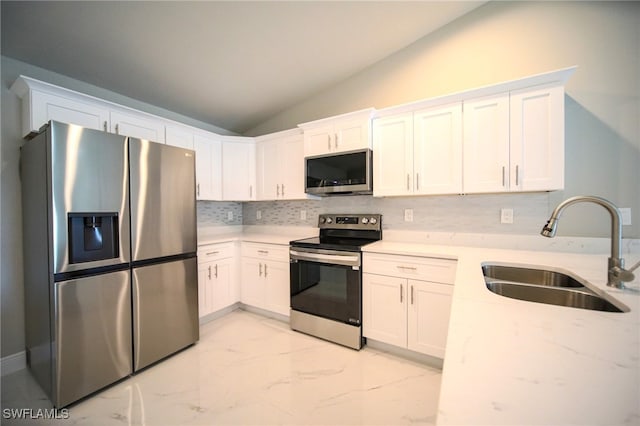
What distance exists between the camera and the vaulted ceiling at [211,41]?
1.78m

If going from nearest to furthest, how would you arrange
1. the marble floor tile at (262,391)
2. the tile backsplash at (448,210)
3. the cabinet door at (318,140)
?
the marble floor tile at (262,391), the tile backsplash at (448,210), the cabinet door at (318,140)

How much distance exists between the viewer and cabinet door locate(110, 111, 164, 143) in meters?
2.25

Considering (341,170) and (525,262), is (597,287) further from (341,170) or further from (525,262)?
(341,170)

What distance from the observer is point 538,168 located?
1.86 m

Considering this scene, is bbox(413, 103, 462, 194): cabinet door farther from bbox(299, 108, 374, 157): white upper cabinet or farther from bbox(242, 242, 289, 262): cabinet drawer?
bbox(242, 242, 289, 262): cabinet drawer

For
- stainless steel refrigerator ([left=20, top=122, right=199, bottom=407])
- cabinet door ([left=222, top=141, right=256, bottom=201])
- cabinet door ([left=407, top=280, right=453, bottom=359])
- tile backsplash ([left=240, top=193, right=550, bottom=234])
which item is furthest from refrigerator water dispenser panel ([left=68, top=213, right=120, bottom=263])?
cabinet door ([left=407, top=280, right=453, bottom=359])

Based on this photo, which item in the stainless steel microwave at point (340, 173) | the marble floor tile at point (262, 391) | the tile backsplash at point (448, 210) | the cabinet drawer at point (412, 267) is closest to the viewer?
the marble floor tile at point (262, 391)

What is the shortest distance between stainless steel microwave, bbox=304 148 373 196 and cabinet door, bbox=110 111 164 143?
1.53m

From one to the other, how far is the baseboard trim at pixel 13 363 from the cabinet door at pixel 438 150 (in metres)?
3.56

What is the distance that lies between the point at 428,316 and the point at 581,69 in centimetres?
226

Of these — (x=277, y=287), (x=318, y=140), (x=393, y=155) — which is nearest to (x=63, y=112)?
(x=318, y=140)

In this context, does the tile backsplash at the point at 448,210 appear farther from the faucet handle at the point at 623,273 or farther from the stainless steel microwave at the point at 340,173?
the faucet handle at the point at 623,273

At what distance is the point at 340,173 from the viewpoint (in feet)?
8.58

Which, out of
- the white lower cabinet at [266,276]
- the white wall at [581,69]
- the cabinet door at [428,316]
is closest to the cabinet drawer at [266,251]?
the white lower cabinet at [266,276]
